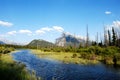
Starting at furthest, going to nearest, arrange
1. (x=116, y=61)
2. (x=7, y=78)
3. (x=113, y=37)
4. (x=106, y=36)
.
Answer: (x=106, y=36) < (x=113, y=37) < (x=116, y=61) < (x=7, y=78)

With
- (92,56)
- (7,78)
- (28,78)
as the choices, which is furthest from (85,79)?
(92,56)

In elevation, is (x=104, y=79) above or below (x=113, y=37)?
below

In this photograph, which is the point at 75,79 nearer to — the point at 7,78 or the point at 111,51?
the point at 7,78

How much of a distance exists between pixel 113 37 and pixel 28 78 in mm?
88503

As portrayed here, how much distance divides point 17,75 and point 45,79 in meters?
12.1

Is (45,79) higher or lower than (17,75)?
lower

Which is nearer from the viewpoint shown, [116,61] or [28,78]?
[28,78]

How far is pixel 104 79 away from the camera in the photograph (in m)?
33.9

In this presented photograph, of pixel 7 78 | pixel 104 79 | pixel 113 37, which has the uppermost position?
pixel 113 37

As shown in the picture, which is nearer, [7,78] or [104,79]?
[7,78]

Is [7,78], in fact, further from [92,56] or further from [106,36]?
[106,36]

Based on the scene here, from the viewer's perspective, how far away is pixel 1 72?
1958 centimetres

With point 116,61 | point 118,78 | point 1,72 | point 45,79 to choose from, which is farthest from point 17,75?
point 116,61

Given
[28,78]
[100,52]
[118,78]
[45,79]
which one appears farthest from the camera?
[100,52]
